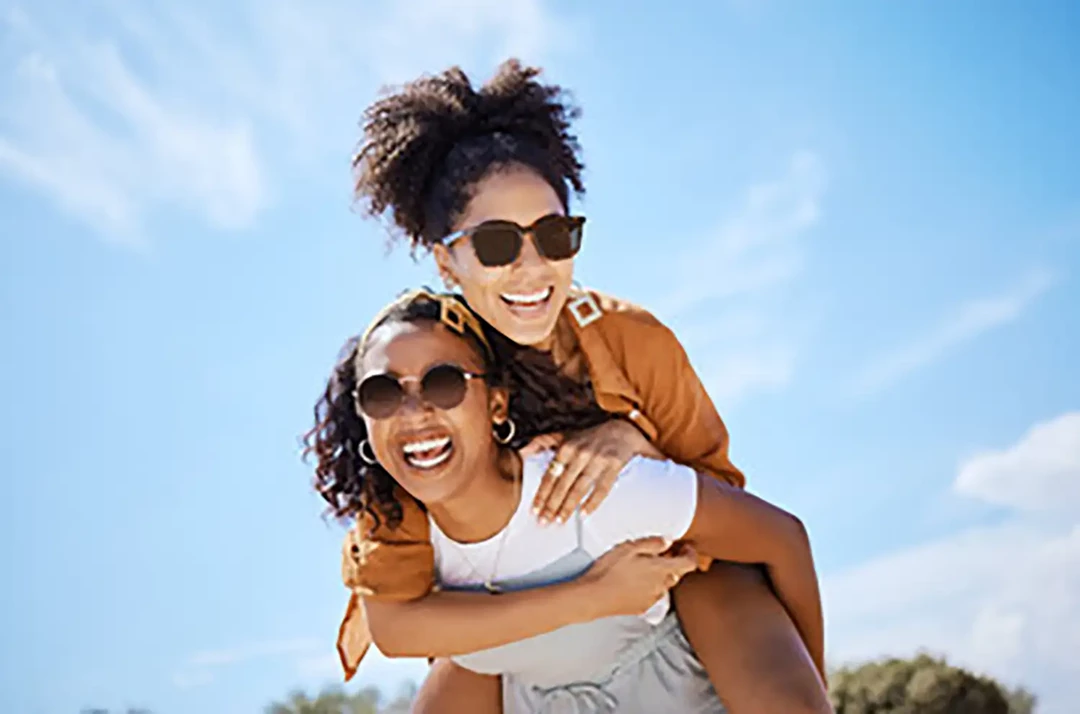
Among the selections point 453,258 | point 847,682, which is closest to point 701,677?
point 453,258

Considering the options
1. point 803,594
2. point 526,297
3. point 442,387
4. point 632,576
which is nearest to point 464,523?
point 442,387

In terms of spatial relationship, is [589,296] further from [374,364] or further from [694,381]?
[374,364]

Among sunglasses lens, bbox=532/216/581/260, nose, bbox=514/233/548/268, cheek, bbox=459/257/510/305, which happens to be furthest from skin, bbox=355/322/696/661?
sunglasses lens, bbox=532/216/581/260

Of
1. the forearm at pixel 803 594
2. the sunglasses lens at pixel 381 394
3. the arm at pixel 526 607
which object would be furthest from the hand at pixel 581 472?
the forearm at pixel 803 594

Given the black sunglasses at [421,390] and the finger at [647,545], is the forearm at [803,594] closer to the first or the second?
the finger at [647,545]

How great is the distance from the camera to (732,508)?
4.27 m

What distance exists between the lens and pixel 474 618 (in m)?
A: 4.05

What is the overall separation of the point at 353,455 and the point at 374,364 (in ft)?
1.57

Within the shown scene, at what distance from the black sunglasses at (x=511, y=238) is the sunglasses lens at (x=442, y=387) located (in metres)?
0.47

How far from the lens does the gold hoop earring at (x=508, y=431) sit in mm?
4367

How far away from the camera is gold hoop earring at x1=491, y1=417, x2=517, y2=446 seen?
4367mm

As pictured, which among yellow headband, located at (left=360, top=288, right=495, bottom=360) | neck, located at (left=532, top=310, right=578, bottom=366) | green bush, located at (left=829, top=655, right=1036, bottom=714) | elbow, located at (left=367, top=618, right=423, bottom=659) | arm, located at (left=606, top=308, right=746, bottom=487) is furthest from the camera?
green bush, located at (left=829, top=655, right=1036, bottom=714)

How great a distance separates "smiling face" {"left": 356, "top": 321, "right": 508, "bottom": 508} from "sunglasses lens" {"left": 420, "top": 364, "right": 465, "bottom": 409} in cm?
2

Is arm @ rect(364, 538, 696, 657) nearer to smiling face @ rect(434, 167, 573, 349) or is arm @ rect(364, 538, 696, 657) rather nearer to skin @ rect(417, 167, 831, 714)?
skin @ rect(417, 167, 831, 714)
